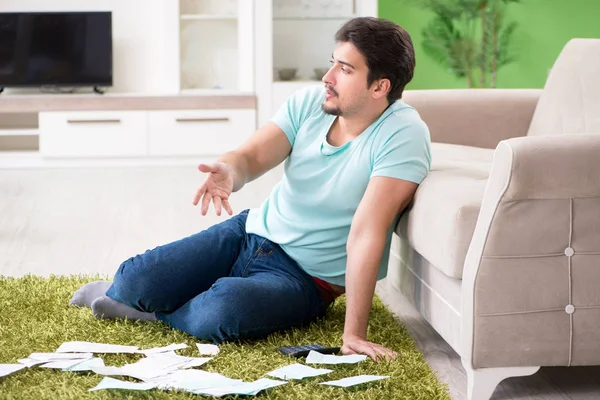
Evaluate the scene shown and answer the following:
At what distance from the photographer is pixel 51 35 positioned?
235 inches

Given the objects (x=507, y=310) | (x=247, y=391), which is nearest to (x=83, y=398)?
(x=247, y=391)

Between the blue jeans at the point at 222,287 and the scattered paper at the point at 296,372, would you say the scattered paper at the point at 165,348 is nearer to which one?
the blue jeans at the point at 222,287

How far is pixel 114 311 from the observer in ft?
7.74

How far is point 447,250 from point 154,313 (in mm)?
823

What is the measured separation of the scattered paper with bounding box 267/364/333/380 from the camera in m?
1.91

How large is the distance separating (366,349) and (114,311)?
2.29 feet

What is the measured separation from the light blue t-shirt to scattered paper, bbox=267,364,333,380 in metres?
0.39

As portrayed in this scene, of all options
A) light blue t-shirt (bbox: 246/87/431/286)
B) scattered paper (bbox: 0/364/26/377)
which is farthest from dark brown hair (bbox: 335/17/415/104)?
scattered paper (bbox: 0/364/26/377)

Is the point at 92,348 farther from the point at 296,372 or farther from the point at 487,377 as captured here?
the point at 487,377

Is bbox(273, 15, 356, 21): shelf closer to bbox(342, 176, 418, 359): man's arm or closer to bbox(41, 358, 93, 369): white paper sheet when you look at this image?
bbox(342, 176, 418, 359): man's arm

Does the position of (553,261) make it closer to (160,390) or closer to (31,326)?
(160,390)

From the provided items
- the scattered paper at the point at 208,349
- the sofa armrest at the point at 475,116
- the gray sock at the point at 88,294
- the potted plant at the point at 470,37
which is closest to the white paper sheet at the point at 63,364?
the scattered paper at the point at 208,349

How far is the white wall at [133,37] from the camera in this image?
6.16 metres

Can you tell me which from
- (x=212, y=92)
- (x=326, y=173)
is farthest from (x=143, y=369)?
(x=212, y=92)
